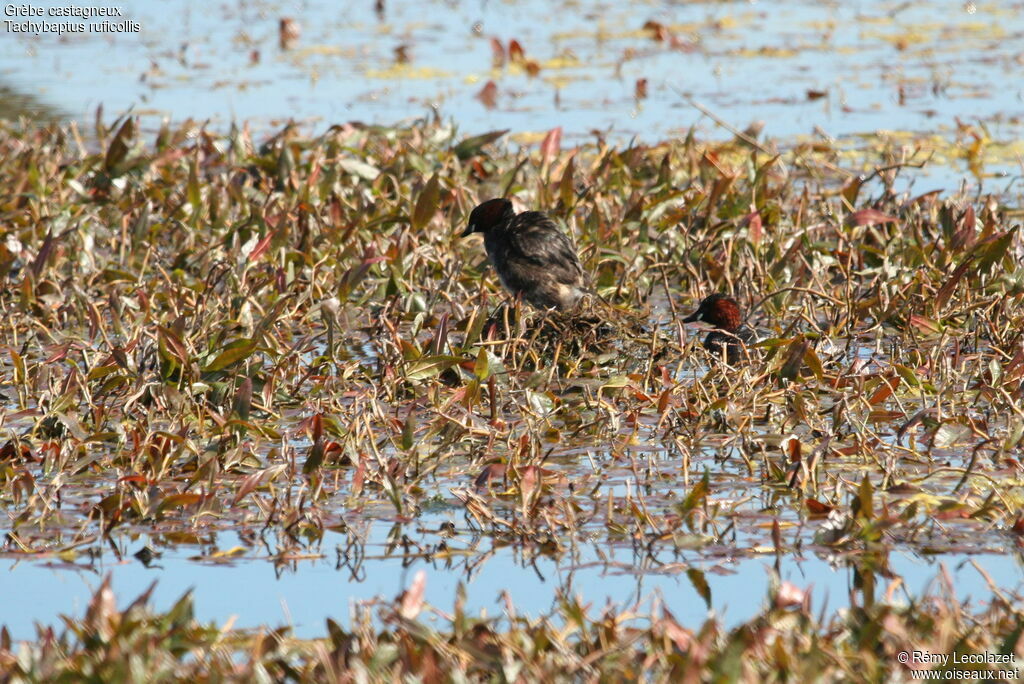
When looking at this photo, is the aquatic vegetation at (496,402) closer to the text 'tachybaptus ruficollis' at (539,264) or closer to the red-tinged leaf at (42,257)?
the red-tinged leaf at (42,257)

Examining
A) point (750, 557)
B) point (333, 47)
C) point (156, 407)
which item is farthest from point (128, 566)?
point (333, 47)

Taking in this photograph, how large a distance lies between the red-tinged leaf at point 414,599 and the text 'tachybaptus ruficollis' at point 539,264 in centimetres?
338

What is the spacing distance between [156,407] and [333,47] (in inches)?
446

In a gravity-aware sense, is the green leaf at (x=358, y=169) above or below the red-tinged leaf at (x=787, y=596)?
above

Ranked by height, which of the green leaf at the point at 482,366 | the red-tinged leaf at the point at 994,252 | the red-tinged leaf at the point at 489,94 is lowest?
the green leaf at the point at 482,366

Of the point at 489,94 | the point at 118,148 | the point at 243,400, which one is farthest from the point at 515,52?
the point at 243,400

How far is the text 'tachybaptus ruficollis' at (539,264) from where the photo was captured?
7.27 metres

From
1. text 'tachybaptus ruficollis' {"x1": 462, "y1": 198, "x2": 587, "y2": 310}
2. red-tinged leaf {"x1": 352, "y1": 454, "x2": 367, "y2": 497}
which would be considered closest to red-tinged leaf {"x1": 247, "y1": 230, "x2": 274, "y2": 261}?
text 'tachybaptus ruficollis' {"x1": 462, "y1": 198, "x2": 587, "y2": 310}

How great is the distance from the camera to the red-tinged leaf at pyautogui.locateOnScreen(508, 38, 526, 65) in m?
14.9

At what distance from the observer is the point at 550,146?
9.72 m

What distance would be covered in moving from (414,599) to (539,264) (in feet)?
11.5

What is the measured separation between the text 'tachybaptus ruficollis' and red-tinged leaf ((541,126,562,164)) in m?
2.16

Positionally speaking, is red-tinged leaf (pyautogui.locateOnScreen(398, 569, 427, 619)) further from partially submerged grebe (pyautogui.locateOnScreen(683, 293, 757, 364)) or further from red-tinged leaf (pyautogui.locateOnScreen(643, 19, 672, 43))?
red-tinged leaf (pyautogui.locateOnScreen(643, 19, 672, 43))

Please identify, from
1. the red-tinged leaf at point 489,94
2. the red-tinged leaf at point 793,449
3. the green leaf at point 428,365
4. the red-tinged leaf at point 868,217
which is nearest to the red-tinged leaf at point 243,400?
the green leaf at point 428,365
